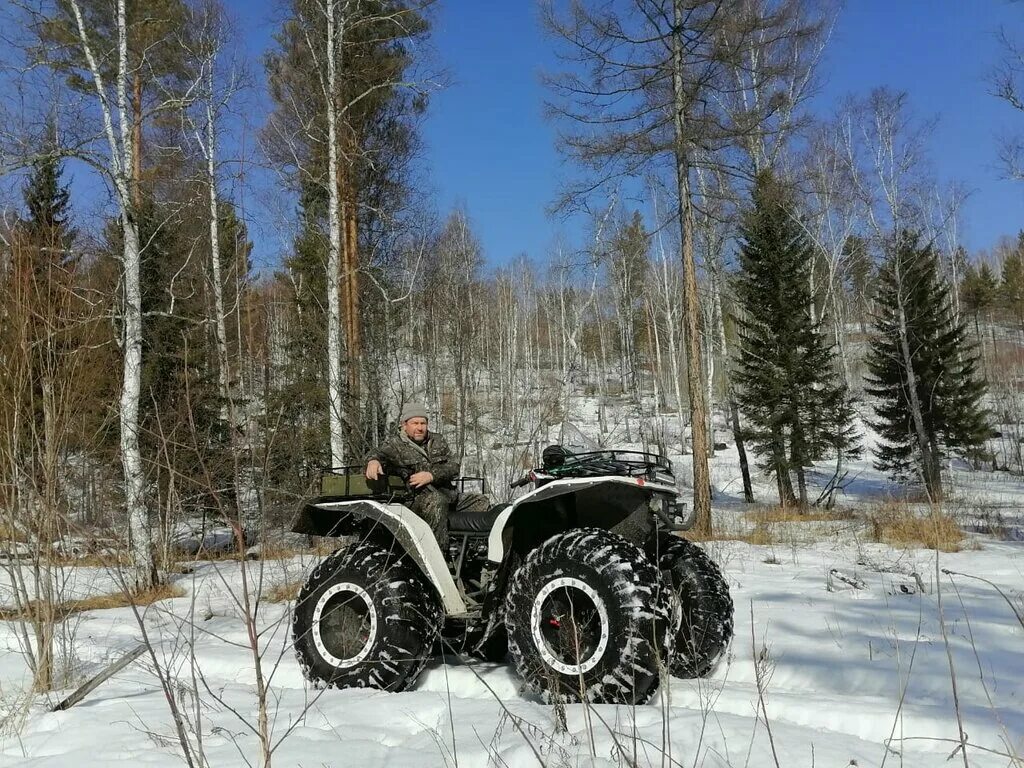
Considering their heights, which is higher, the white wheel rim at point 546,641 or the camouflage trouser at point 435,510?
the camouflage trouser at point 435,510

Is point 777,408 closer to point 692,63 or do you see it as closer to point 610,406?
point 692,63

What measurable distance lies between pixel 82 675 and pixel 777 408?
18.7 meters

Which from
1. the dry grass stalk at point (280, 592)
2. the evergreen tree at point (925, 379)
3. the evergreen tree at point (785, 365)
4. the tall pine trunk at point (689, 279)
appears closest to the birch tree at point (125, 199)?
the dry grass stalk at point (280, 592)

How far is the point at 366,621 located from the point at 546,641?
4.03 feet

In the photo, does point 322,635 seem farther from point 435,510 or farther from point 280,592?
point 280,592

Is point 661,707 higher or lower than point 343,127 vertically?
lower

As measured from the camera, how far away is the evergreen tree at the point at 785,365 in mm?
19547

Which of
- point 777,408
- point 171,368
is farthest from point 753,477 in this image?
point 171,368

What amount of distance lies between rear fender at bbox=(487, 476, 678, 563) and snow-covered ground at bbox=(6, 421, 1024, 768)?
0.80 m

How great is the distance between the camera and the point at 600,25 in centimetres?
1215

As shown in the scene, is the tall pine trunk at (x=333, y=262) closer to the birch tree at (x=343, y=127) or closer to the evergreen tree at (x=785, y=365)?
the birch tree at (x=343, y=127)

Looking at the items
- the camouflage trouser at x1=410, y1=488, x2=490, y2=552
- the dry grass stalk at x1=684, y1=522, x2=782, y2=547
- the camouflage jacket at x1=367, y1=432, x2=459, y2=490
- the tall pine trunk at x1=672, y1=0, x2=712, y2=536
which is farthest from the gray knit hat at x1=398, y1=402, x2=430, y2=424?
the tall pine trunk at x1=672, y1=0, x2=712, y2=536

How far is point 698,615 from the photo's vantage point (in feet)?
13.0

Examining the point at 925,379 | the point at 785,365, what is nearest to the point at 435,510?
the point at 785,365
